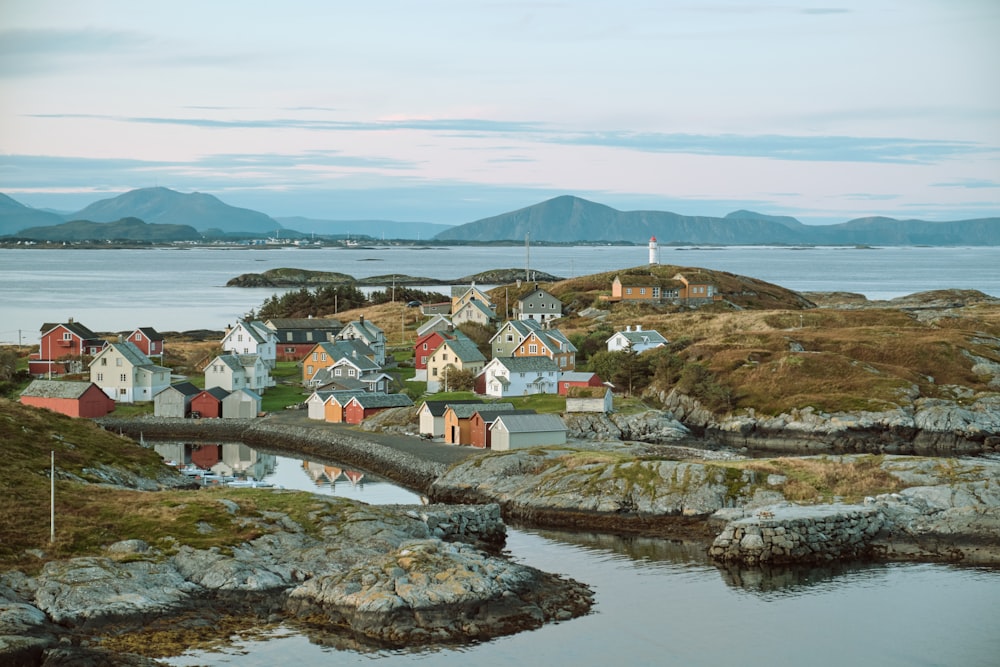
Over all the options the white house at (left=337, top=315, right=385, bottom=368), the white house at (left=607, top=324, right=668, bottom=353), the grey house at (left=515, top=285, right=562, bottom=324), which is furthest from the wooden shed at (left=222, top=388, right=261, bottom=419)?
the grey house at (left=515, top=285, right=562, bottom=324)

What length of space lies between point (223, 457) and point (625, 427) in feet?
78.6

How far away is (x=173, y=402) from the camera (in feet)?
251

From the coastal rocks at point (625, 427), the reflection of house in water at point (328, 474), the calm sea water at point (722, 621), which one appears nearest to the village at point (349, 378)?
the coastal rocks at point (625, 427)

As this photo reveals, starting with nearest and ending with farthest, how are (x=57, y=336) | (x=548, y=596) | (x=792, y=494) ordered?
(x=548, y=596) < (x=792, y=494) < (x=57, y=336)

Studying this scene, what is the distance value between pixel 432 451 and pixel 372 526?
754 inches

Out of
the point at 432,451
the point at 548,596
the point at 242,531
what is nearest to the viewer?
the point at 548,596

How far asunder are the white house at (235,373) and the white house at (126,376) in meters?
3.25

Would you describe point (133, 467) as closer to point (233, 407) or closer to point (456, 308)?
point (233, 407)

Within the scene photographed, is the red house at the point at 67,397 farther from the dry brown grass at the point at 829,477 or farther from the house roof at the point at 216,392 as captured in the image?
the dry brown grass at the point at 829,477

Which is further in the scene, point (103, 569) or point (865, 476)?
point (865, 476)

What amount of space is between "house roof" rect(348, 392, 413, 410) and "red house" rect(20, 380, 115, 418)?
669 inches

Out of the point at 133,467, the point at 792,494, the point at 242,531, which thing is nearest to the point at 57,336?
the point at 133,467

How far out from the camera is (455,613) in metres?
35.8

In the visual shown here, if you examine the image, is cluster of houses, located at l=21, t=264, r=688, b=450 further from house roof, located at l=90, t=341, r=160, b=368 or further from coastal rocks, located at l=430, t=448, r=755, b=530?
coastal rocks, located at l=430, t=448, r=755, b=530
